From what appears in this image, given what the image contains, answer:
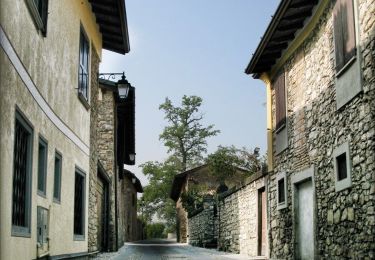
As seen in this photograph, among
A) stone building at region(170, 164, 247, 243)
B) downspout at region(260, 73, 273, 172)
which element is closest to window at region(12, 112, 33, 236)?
downspout at region(260, 73, 273, 172)

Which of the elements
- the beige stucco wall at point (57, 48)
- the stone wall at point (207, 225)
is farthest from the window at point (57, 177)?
the stone wall at point (207, 225)

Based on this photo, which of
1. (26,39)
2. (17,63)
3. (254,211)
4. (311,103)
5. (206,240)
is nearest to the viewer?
(17,63)

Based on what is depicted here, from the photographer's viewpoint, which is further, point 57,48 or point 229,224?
point 229,224

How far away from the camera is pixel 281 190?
44.4ft

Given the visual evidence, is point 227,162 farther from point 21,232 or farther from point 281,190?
point 21,232

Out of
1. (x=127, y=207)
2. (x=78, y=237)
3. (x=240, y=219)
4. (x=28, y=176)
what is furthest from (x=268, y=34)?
(x=127, y=207)

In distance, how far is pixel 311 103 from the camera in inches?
438

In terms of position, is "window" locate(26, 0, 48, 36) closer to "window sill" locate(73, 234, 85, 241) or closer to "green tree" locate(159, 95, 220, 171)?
"window sill" locate(73, 234, 85, 241)

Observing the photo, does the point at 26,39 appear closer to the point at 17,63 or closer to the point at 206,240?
the point at 17,63

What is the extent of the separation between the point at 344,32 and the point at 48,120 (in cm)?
474

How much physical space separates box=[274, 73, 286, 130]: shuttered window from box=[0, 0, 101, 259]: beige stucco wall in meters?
4.39

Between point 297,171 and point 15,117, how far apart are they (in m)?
7.14

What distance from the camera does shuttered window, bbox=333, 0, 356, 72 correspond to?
8602 millimetres

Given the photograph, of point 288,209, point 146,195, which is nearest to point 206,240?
point 288,209
